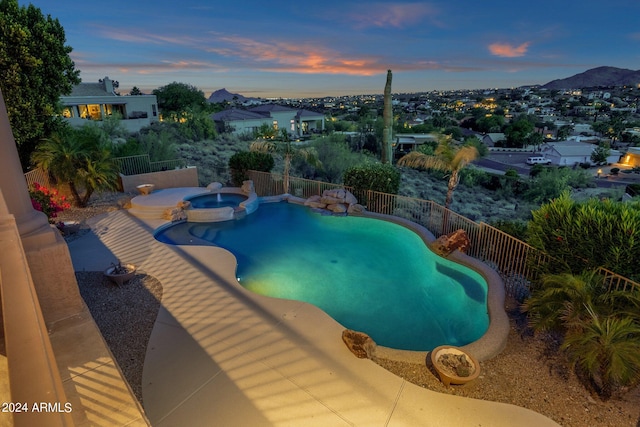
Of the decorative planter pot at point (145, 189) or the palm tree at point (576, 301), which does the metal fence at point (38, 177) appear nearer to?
the decorative planter pot at point (145, 189)

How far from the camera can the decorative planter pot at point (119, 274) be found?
6832mm

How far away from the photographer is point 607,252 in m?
5.55

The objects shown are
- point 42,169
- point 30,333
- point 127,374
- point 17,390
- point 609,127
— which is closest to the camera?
point 17,390

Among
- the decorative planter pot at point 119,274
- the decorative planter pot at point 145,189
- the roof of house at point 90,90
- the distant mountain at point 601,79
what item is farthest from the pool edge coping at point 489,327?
the distant mountain at point 601,79

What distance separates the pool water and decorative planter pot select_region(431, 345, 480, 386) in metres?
10.6

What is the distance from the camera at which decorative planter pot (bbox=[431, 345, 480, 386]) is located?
14.5ft

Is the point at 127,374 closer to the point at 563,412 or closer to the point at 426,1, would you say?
the point at 563,412

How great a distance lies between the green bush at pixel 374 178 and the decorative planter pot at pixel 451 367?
819 centimetres

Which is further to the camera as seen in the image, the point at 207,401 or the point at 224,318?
the point at 224,318

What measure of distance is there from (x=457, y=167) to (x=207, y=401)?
9613mm

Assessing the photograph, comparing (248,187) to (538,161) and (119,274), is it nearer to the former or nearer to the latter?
(119,274)

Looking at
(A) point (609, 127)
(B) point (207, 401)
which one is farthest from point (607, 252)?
(A) point (609, 127)

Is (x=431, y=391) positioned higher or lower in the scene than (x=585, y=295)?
lower

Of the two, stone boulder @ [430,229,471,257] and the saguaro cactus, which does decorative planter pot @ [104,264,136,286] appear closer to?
stone boulder @ [430,229,471,257]
